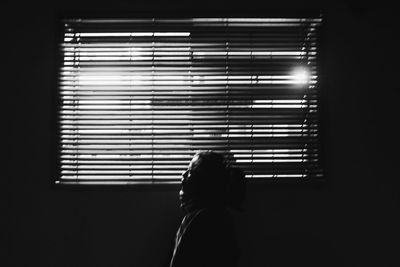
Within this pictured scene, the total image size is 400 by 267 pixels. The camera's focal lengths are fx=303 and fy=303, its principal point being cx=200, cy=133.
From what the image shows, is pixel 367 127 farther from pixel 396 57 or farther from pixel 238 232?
pixel 238 232

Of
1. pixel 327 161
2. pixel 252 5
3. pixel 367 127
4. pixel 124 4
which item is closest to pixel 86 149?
pixel 124 4

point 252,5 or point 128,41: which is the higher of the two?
point 252,5

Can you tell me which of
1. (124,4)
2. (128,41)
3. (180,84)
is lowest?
(180,84)

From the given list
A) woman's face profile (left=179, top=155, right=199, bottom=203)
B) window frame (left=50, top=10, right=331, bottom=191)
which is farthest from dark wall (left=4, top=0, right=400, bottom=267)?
woman's face profile (left=179, top=155, right=199, bottom=203)

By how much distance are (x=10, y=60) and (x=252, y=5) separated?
1708 millimetres

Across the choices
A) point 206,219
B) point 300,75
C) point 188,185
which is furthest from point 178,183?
point 300,75

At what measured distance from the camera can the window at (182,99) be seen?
204 cm

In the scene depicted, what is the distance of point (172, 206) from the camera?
203 centimetres

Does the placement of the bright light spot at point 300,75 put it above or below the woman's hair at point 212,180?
above

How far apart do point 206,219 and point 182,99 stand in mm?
878

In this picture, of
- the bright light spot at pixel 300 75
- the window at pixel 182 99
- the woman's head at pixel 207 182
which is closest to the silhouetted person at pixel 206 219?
the woman's head at pixel 207 182

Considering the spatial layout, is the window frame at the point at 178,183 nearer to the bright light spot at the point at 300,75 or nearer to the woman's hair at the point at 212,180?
the bright light spot at the point at 300,75

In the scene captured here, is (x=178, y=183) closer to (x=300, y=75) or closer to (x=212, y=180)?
(x=212, y=180)

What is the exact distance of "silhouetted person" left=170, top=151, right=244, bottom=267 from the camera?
142cm
